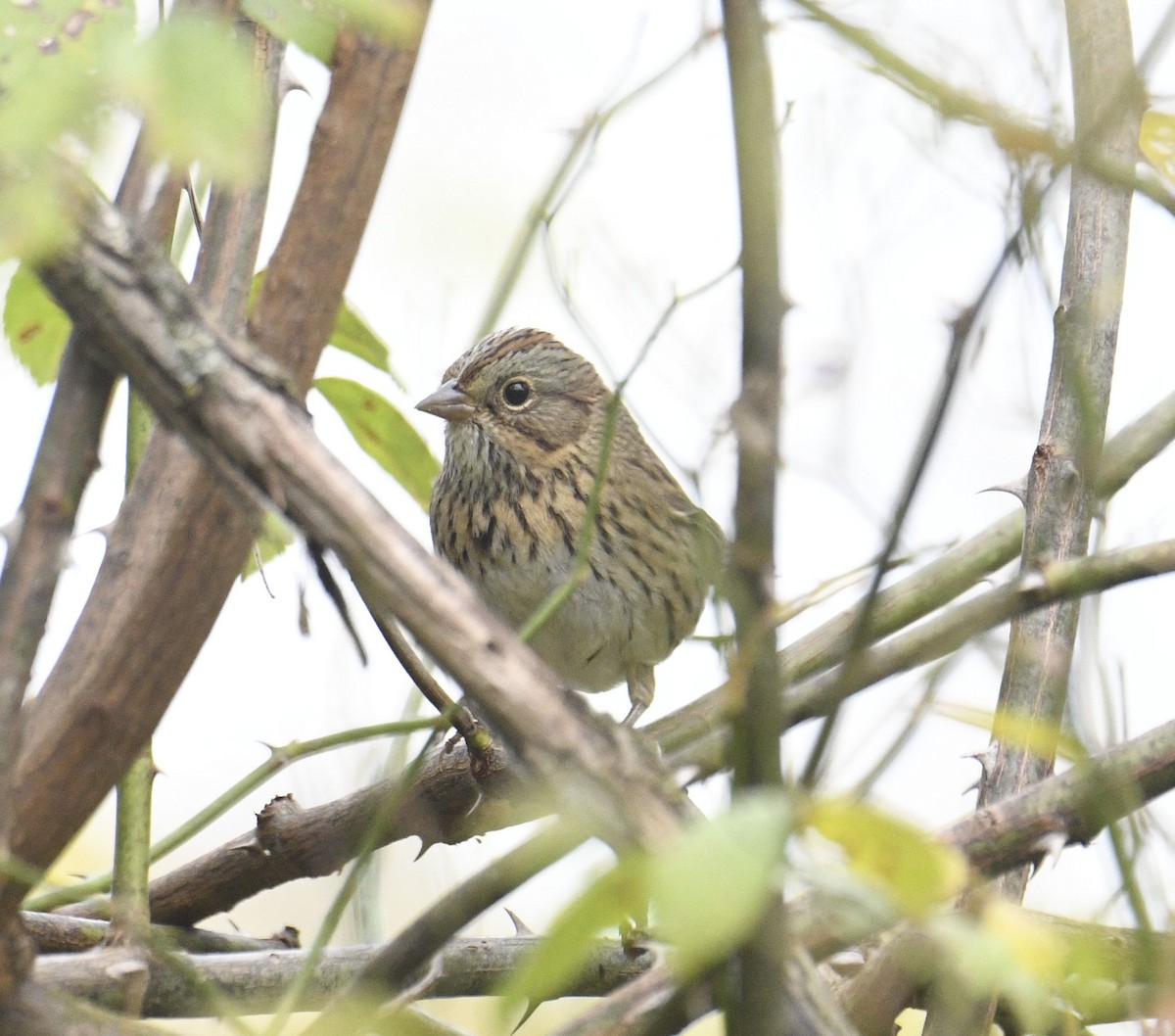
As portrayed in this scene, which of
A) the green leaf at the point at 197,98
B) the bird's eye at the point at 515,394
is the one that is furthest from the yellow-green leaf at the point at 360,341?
the bird's eye at the point at 515,394

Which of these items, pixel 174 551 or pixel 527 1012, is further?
pixel 174 551

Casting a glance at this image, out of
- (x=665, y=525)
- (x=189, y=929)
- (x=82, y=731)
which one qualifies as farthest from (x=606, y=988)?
(x=665, y=525)

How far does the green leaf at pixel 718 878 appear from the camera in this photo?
0.68 m

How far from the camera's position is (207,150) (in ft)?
2.30

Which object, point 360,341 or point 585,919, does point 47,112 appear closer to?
point 585,919

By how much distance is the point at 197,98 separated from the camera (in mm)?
725

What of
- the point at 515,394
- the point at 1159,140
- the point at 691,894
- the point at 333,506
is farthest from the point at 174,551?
the point at 515,394

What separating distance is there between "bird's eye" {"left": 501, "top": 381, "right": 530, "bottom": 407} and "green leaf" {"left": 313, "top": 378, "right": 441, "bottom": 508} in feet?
6.46

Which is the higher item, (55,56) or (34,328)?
(34,328)

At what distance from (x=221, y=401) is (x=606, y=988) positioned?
1.42 m

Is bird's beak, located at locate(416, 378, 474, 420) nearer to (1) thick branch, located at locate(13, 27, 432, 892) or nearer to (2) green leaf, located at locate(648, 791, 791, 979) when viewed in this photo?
(1) thick branch, located at locate(13, 27, 432, 892)

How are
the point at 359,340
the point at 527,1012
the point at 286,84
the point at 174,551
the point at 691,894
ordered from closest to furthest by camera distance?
1. the point at 691,894
2. the point at 527,1012
3. the point at 174,551
4. the point at 286,84
5. the point at 359,340

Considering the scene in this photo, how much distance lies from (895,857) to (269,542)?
1.53 meters

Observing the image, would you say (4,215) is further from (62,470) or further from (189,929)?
(189,929)
